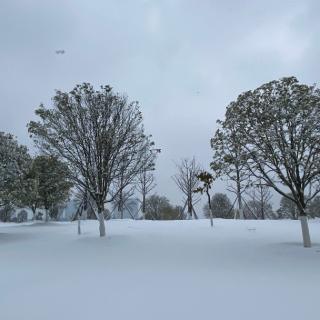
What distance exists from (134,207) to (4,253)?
2874cm

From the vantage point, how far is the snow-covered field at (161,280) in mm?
5656

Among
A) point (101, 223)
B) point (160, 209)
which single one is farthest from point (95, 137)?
point (160, 209)

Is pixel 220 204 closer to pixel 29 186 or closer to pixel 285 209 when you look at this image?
pixel 285 209

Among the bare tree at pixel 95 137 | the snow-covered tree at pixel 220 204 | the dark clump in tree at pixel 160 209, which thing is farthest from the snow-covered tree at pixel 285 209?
the bare tree at pixel 95 137

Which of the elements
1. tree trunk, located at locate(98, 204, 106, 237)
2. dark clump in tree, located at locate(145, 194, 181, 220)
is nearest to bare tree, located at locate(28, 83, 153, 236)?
tree trunk, located at locate(98, 204, 106, 237)

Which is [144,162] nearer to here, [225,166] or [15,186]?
[225,166]

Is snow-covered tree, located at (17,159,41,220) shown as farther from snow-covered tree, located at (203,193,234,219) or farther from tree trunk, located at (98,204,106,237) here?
snow-covered tree, located at (203,193,234,219)

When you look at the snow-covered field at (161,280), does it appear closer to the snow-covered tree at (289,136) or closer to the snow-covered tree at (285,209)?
the snow-covered tree at (289,136)

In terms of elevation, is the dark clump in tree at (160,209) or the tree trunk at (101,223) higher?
the dark clump in tree at (160,209)

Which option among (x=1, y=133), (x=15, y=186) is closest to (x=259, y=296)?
(x=15, y=186)

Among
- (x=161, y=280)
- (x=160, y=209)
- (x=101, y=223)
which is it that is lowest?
(x=161, y=280)

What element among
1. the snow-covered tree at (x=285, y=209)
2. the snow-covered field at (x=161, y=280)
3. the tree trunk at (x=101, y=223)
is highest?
the snow-covered tree at (x=285, y=209)

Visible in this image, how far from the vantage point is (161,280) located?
7555 millimetres

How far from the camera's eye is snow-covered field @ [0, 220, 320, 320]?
566cm
